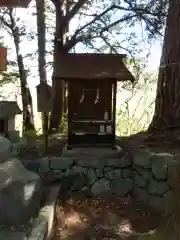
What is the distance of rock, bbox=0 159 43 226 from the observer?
10.3ft

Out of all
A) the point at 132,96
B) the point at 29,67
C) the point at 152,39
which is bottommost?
the point at 132,96

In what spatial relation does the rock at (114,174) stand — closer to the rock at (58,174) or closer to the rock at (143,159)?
the rock at (143,159)

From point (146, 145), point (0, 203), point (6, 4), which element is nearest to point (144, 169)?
point (146, 145)

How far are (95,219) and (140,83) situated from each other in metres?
4.32

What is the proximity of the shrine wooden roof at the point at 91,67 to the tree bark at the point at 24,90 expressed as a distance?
2.62m

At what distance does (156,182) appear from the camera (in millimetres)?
4449

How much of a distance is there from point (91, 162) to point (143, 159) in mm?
708

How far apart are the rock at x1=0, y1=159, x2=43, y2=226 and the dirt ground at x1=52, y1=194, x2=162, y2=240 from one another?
19.4 inches

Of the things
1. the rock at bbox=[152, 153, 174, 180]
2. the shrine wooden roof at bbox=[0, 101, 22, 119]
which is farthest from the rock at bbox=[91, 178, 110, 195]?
the shrine wooden roof at bbox=[0, 101, 22, 119]

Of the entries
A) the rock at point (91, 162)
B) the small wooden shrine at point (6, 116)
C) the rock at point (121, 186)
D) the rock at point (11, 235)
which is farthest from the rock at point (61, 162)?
the rock at point (11, 235)

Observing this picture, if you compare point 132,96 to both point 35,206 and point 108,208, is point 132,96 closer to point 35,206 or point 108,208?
point 108,208

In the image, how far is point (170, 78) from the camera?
529 cm

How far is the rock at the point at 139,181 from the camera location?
182 inches

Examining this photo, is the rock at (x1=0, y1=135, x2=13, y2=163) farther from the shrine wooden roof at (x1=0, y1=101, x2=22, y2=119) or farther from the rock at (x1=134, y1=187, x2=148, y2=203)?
the rock at (x1=134, y1=187, x2=148, y2=203)
